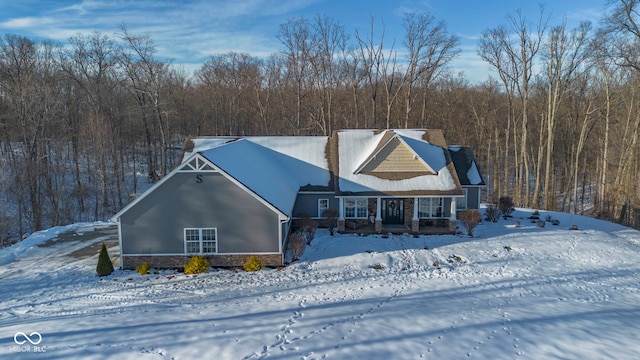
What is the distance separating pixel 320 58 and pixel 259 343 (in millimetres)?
31792

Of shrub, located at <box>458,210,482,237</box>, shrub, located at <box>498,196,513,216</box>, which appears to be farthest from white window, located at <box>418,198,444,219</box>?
shrub, located at <box>498,196,513,216</box>

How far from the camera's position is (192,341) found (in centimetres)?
864

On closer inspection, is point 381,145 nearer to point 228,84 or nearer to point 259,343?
point 259,343

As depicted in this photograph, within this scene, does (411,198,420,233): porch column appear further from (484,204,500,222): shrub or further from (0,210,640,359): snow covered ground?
(484,204,500,222): shrub

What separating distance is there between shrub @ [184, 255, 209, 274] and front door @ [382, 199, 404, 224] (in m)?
10.3

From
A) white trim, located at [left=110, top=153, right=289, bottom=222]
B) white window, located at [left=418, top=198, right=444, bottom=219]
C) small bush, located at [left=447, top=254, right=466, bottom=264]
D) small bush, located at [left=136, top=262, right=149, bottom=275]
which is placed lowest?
small bush, located at [left=447, top=254, right=466, bottom=264]

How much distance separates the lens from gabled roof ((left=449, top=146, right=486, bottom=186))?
21.6 metres

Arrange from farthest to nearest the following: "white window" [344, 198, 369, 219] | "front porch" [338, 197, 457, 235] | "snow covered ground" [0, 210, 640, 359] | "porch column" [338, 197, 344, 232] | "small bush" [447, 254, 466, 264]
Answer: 1. "white window" [344, 198, 369, 219]
2. "front porch" [338, 197, 457, 235]
3. "porch column" [338, 197, 344, 232]
4. "small bush" [447, 254, 466, 264]
5. "snow covered ground" [0, 210, 640, 359]

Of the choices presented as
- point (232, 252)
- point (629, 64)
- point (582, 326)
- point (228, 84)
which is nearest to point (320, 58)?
point (228, 84)

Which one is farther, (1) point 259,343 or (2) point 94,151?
(2) point 94,151

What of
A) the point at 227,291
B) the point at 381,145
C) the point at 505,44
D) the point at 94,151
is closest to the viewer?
the point at 227,291

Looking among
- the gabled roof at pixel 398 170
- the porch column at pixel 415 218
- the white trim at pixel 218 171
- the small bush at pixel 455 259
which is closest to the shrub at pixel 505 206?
the gabled roof at pixel 398 170

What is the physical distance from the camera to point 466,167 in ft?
73.5

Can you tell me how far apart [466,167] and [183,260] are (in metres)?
17.2
